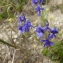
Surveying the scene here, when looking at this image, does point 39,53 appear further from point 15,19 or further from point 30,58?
point 15,19

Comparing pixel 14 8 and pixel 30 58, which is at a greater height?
pixel 14 8

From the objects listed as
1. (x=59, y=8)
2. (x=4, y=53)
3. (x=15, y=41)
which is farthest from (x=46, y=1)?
(x=4, y=53)

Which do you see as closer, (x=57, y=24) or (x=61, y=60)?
(x=61, y=60)

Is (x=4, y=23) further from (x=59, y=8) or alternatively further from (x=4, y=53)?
(x=59, y=8)

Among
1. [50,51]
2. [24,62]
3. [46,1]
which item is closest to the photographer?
[50,51]

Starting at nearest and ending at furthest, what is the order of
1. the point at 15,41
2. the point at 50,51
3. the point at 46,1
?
the point at 50,51 → the point at 15,41 → the point at 46,1

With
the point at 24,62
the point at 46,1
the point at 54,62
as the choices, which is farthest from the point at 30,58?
the point at 46,1

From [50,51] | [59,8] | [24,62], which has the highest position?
[59,8]

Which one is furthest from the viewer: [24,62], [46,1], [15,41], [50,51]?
[46,1]

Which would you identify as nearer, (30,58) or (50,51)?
(50,51)
